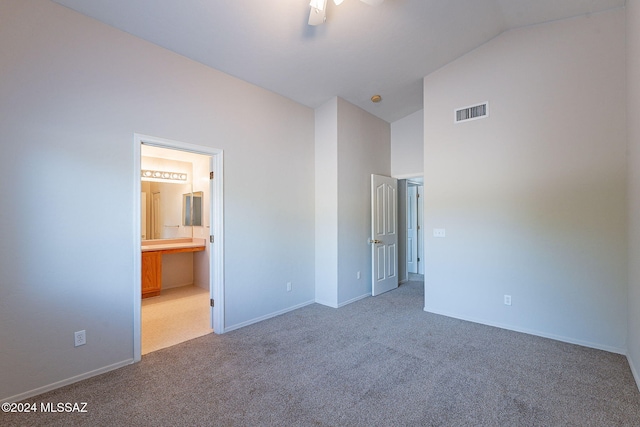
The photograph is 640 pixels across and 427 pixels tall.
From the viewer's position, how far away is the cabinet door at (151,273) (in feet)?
15.0

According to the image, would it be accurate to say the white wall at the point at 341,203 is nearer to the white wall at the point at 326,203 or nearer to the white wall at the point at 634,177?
the white wall at the point at 326,203

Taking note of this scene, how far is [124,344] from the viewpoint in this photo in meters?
2.58

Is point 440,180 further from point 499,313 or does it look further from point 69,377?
point 69,377

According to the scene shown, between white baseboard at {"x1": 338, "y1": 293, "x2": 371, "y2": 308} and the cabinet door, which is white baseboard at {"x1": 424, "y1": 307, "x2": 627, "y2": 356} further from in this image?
the cabinet door

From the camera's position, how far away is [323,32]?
9.72 feet

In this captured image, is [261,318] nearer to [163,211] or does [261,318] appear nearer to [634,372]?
[163,211]

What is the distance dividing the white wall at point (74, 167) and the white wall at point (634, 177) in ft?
12.2

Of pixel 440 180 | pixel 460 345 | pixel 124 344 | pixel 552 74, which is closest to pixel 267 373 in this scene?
pixel 124 344

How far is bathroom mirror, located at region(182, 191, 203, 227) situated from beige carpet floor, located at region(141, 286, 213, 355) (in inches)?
50.5

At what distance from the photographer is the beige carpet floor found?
123 inches

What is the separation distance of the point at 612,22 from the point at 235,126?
4.03m

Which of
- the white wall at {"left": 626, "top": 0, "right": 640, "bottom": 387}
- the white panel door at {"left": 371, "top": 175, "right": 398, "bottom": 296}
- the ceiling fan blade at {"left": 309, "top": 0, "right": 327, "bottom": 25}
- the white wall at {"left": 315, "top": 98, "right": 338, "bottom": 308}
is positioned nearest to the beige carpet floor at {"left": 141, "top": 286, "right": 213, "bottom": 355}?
the white wall at {"left": 315, "top": 98, "right": 338, "bottom": 308}

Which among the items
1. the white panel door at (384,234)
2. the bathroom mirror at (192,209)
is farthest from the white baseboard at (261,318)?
the bathroom mirror at (192,209)

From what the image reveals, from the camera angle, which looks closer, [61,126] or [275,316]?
[61,126]
